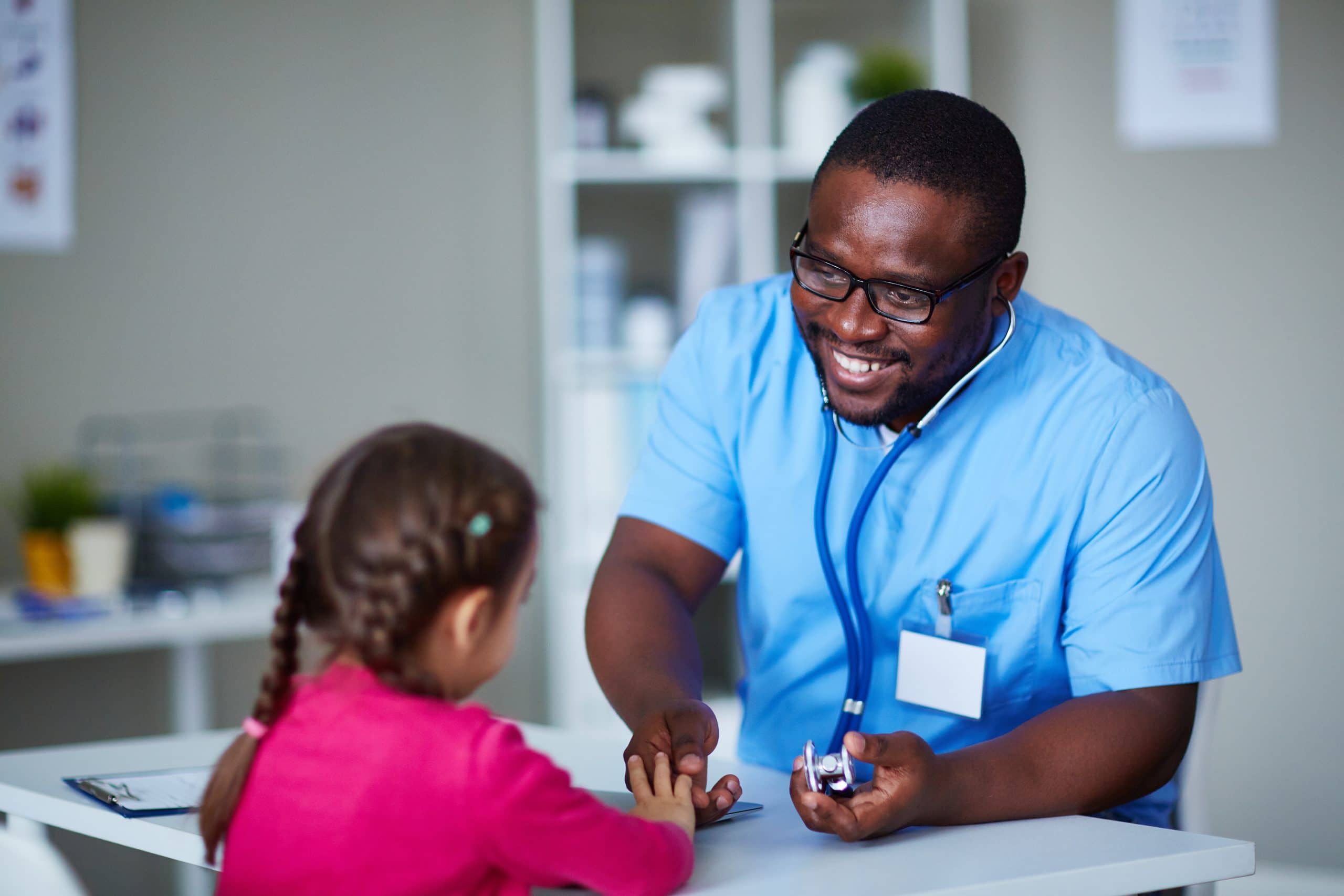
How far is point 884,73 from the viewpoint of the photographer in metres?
2.71

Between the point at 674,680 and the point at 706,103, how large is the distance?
1818mm

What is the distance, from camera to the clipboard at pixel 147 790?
1.12 meters

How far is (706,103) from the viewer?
9.14ft

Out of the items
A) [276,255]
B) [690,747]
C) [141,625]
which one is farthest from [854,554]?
[276,255]

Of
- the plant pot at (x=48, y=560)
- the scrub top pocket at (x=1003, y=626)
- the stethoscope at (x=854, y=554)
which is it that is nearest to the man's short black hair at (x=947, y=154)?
the stethoscope at (x=854, y=554)

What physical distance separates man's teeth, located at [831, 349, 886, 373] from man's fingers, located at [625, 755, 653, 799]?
497 mm

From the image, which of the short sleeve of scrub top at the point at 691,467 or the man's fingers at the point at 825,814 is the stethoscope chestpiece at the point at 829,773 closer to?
the man's fingers at the point at 825,814

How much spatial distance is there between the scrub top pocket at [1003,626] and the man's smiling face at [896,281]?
22 cm

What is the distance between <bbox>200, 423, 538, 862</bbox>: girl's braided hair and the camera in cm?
86

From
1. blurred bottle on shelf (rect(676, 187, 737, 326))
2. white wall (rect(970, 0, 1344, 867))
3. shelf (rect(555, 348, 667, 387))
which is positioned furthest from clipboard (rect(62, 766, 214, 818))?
white wall (rect(970, 0, 1344, 867))

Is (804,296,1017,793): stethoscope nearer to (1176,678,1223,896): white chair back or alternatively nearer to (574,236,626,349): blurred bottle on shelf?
(1176,678,1223,896): white chair back

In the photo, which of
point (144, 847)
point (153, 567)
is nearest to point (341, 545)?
point (144, 847)

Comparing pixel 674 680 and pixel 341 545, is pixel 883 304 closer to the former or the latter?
pixel 674 680

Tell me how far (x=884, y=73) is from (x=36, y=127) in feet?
6.00
